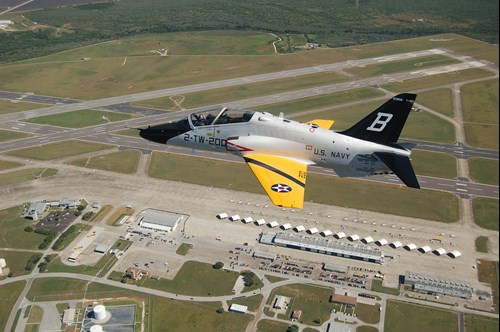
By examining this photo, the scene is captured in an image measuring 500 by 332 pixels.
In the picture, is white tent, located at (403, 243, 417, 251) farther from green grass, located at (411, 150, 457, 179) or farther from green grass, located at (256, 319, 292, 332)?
green grass, located at (256, 319, 292, 332)

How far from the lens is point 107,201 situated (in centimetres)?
12556

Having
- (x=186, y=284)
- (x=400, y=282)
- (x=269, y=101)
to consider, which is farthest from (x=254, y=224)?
(x=269, y=101)

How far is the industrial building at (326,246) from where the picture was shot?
345ft

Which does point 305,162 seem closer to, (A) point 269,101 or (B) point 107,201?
(B) point 107,201

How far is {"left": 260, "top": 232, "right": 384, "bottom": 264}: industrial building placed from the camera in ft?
345

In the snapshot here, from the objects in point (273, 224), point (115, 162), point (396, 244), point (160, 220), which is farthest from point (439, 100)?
point (115, 162)

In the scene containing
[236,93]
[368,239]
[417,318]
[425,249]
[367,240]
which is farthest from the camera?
[236,93]

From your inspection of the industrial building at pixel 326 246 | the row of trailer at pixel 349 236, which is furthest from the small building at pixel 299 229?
the industrial building at pixel 326 246

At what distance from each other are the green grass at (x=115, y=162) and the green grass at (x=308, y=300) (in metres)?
62.8

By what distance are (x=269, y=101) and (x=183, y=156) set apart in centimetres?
4845

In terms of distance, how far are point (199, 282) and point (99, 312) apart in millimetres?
20622

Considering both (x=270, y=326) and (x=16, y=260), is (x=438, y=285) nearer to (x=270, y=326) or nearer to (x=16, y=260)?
(x=270, y=326)

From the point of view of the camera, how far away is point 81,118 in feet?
557

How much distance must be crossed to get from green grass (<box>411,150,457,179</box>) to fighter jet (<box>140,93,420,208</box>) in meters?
82.3
